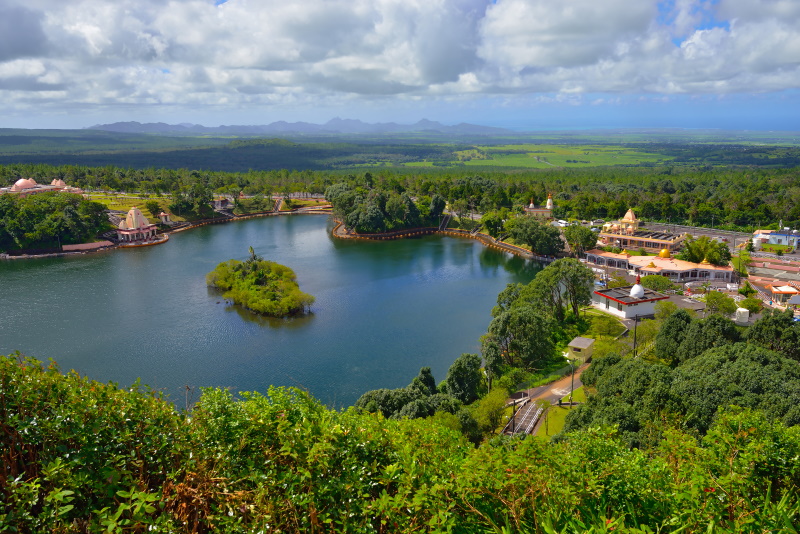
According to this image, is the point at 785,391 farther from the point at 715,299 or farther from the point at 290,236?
the point at 290,236

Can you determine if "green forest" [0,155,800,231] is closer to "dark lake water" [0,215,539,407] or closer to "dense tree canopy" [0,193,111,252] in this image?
"dense tree canopy" [0,193,111,252]

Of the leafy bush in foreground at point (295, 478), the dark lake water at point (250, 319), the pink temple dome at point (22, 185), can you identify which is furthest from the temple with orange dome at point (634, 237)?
the pink temple dome at point (22, 185)

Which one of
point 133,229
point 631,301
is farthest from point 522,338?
point 133,229

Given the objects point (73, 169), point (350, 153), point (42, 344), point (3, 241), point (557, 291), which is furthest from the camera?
point (350, 153)

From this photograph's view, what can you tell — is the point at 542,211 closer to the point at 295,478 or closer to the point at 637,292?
the point at 637,292

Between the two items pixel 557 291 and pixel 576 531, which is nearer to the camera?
pixel 576 531

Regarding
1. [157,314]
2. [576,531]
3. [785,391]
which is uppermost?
[576,531]

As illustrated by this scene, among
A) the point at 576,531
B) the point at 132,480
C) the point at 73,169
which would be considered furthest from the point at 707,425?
the point at 73,169

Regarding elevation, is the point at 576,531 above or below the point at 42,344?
above
